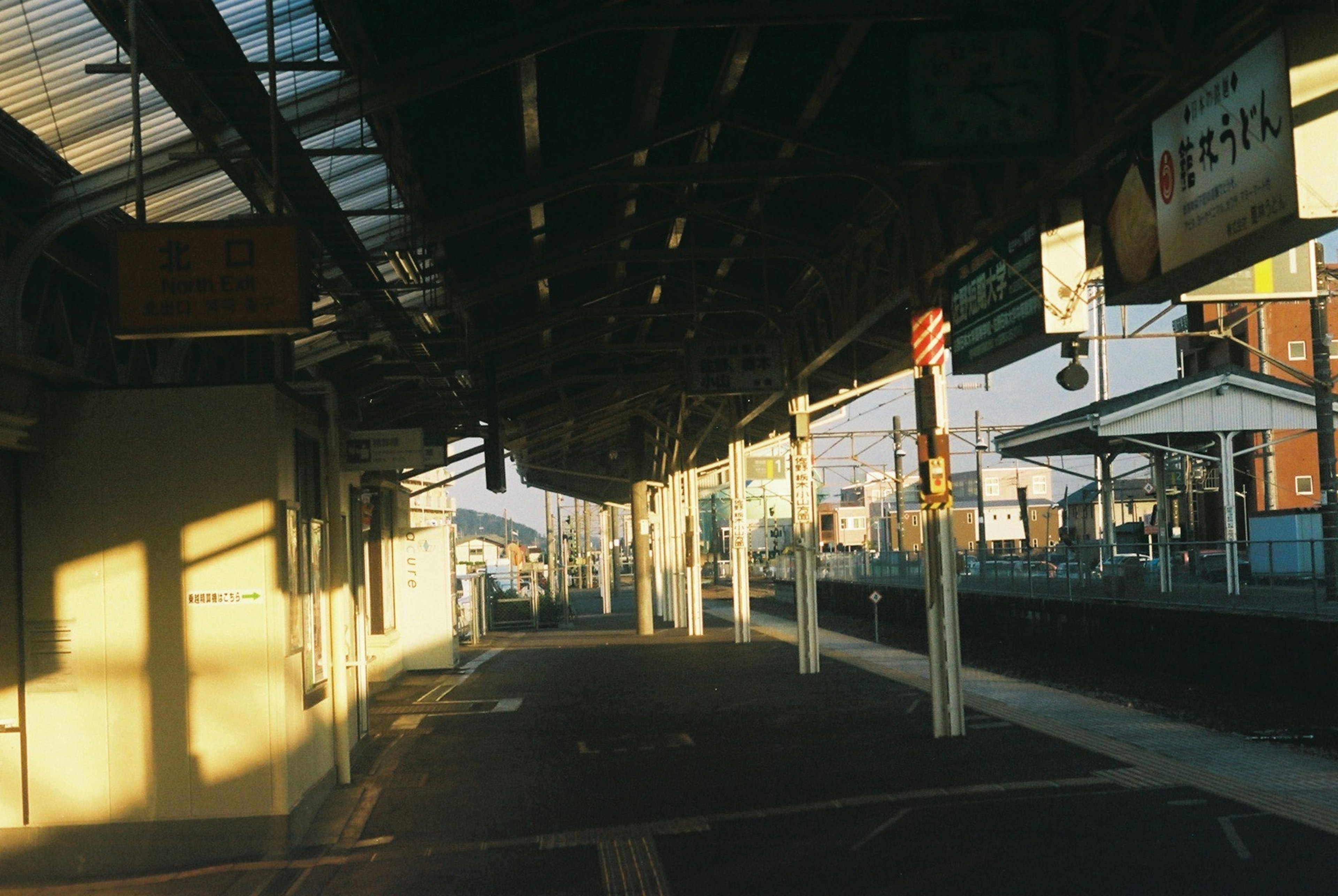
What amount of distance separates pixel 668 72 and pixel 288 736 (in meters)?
6.02

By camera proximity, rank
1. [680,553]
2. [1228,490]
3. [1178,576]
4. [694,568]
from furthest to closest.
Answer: [680,553] → [694,568] → [1228,490] → [1178,576]

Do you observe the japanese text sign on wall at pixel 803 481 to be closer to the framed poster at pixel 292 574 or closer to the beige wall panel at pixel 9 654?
the framed poster at pixel 292 574

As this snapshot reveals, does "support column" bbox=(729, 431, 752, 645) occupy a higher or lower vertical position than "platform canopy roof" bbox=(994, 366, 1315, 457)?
lower

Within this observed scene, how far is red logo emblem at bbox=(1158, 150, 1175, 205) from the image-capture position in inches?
335

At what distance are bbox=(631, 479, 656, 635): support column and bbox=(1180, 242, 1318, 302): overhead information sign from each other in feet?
71.8

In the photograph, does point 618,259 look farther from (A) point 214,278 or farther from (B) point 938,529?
(A) point 214,278

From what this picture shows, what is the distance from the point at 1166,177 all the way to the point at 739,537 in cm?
1819

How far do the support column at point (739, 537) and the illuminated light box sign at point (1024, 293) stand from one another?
12849mm

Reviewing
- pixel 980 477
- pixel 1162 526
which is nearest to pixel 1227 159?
pixel 1162 526

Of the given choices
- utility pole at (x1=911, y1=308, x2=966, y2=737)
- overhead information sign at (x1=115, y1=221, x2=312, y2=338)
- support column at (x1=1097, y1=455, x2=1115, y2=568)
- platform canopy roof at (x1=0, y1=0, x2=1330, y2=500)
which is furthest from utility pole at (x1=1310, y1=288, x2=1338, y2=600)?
overhead information sign at (x1=115, y1=221, x2=312, y2=338)

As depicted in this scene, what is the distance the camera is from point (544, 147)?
12633mm

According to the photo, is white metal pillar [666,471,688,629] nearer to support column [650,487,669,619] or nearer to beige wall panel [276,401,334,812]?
support column [650,487,669,619]

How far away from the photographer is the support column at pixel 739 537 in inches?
995

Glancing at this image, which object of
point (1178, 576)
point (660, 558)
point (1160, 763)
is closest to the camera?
point (1160, 763)
